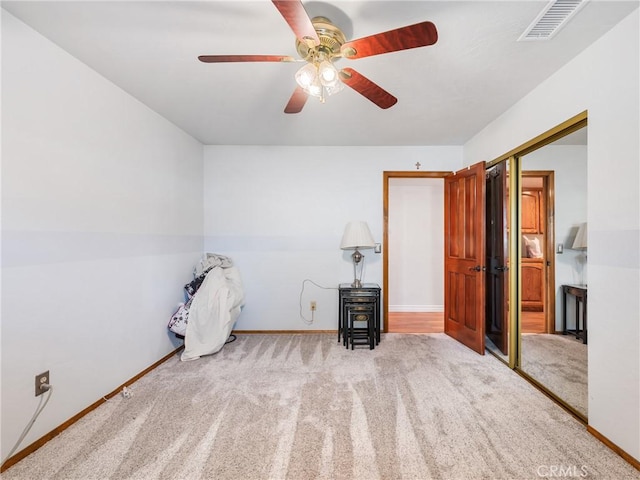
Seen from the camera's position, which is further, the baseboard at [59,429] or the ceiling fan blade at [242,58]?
the baseboard at [59,429]

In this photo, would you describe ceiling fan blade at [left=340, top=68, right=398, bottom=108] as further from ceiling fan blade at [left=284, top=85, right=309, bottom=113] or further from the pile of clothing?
the pile of clothing

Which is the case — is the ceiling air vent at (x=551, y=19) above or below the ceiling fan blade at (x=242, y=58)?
above

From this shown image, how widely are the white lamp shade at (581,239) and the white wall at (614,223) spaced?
161 cm

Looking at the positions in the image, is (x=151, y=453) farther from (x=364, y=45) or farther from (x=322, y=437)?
(x=364, y=45)

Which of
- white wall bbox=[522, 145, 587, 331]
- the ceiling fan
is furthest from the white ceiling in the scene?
white wall bbox=[522, 145, 587, 331]

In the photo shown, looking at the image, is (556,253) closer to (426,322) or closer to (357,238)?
(426,322)

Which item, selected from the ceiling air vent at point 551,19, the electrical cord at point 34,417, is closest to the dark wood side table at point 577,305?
the ceiling air vent at point 551,19

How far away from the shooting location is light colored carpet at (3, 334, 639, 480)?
1491 mm

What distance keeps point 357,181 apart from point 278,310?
2.01m

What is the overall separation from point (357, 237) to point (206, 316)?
1867mm

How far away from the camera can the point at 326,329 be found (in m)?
3.71

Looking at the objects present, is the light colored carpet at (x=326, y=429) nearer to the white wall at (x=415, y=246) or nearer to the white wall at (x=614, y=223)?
the white wall at (x=614, y=223)

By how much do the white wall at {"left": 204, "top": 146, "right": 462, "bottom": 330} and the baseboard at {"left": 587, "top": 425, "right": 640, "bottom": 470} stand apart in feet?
7.53

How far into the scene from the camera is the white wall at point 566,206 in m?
3.02
